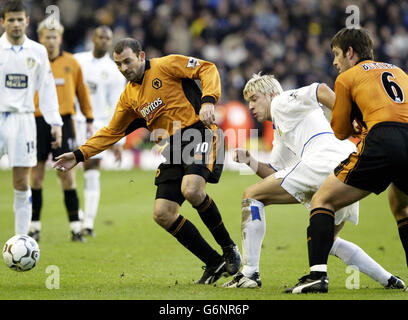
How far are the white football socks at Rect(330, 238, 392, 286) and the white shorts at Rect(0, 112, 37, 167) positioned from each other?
353cm

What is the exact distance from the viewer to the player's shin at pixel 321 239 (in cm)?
555

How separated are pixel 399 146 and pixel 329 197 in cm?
65

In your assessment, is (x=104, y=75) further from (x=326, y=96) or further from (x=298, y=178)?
(x=326, y=96)

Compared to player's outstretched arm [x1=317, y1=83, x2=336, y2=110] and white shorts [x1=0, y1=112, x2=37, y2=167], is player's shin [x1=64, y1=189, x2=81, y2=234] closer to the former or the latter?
white shorts [x1=0, y1=112, x2=37, y2=167]

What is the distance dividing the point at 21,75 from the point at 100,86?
133 inches

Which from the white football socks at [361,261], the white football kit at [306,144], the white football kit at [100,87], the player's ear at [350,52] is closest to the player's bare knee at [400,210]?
the white football kit at [306,144]

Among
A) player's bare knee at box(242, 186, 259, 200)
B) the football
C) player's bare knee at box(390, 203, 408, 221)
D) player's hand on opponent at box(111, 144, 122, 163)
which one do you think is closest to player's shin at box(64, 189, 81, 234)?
player's hand on opponent at box(111, 144, 122, 163)

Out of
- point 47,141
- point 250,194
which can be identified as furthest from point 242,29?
point 250,194

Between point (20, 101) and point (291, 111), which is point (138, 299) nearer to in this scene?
point (291, 111)

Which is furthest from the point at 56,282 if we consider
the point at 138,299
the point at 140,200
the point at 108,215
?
the point at 140,200

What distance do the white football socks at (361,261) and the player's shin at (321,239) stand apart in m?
0.75

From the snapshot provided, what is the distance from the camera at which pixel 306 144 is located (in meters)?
6.17

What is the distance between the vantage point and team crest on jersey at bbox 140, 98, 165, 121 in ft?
21.8

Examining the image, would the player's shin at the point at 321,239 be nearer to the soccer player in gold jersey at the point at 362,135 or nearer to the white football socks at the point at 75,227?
the soccer player in gold jersey at the point at 362,135
